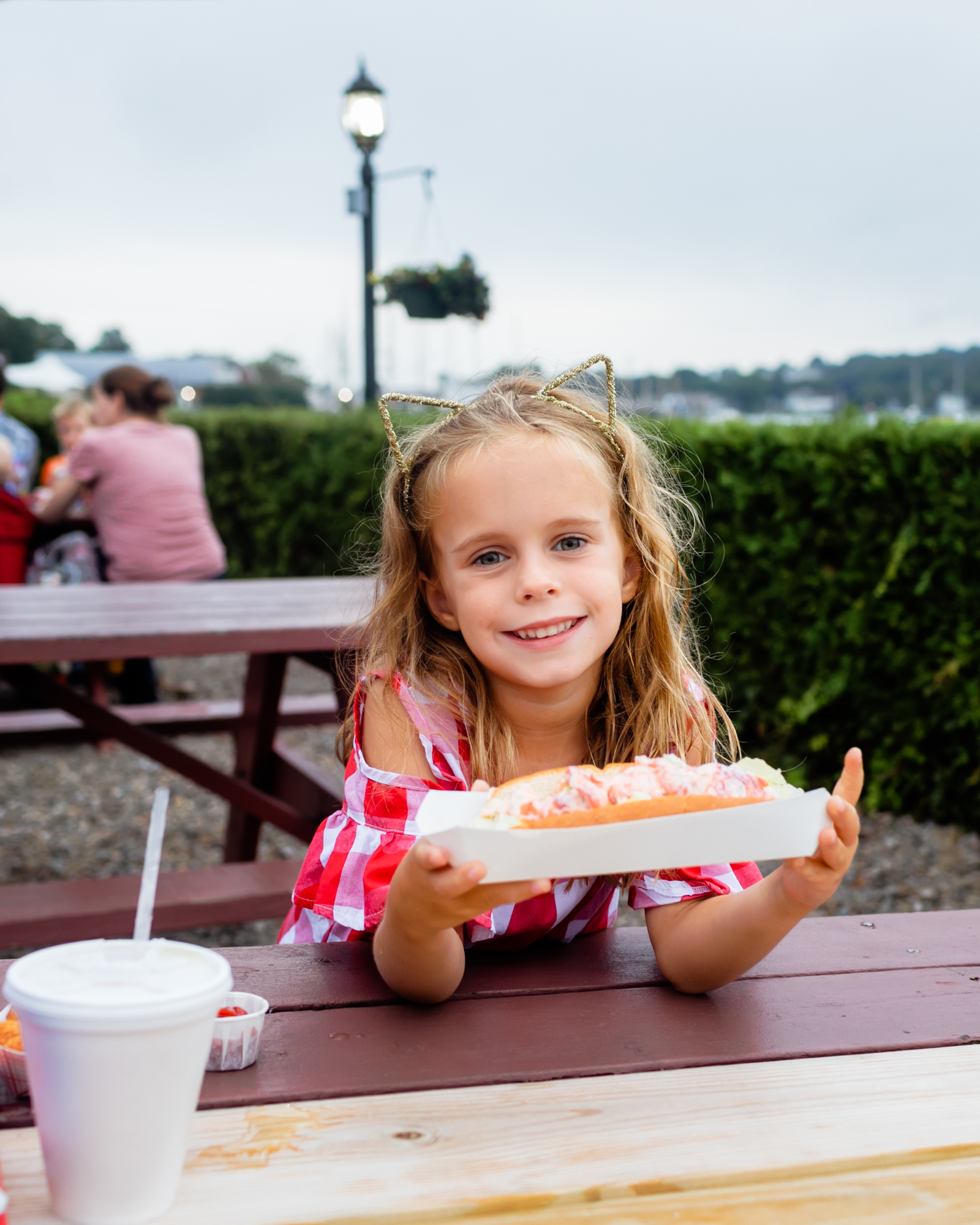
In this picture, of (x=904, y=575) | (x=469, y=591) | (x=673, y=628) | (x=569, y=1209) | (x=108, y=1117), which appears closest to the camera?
(x=108, y=1117)

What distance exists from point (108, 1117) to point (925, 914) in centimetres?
115

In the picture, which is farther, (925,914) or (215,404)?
(215,404)

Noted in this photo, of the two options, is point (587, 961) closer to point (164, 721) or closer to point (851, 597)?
point (164, 721)

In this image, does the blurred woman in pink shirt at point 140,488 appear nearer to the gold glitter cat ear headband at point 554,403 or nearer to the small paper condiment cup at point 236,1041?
→ the gold glitter cat ear headband at point 554,403

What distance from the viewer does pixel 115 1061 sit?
24.5 inches

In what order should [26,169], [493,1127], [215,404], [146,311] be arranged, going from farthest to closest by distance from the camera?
[215,404], [146,311], [26,169], [493,1127]

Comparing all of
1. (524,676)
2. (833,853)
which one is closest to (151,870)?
(833,853)

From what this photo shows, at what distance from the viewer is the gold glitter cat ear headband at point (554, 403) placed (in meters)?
1.59

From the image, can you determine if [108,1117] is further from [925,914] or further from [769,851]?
[925,914]

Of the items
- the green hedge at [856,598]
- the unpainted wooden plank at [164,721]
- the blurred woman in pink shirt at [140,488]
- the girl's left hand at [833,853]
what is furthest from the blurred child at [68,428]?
the girl's left hand at [833,853]

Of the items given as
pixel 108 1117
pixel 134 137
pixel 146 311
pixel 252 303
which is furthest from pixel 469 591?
pixel 252 303

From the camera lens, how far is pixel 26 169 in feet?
40.4

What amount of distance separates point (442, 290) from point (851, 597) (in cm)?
471

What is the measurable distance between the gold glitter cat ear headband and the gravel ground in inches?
92.4
